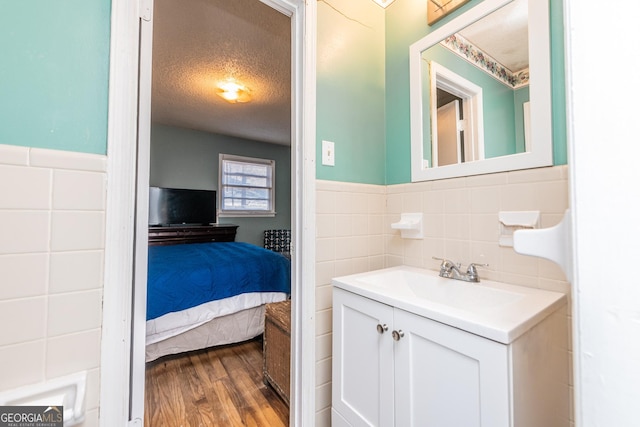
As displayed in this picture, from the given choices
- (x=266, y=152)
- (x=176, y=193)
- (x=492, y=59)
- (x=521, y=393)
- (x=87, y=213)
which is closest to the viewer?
(x=521, y=393)

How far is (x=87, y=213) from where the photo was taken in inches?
28.9

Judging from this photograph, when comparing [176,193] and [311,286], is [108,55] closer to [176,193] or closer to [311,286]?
[311,286]

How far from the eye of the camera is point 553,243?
29cm

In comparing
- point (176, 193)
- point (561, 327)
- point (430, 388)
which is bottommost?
point (430, 388)

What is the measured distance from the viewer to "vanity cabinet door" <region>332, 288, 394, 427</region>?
874 millimetres

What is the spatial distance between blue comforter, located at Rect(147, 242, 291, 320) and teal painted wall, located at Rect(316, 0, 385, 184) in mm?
1410

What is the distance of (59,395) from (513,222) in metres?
1.50

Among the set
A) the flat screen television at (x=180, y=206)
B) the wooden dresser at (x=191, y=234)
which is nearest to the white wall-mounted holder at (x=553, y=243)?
the wooden dresser at (x=191, y=234)

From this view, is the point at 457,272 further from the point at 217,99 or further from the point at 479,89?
the point at 217,99

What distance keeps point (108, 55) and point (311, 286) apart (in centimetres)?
106

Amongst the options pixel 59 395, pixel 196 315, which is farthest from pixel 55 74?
pixel 196 315

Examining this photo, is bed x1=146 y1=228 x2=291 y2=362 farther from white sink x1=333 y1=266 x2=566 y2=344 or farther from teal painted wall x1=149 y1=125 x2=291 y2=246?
teal painted wall x1=149 y1=125 x2=291 y2=246

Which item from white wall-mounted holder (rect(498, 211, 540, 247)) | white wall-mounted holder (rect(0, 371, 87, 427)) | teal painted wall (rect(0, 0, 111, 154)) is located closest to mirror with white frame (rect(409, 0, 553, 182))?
white wall-mounted holder (rect(498, 211, 540, 247))

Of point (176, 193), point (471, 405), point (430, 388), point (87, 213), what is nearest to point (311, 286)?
point (430, 388)
